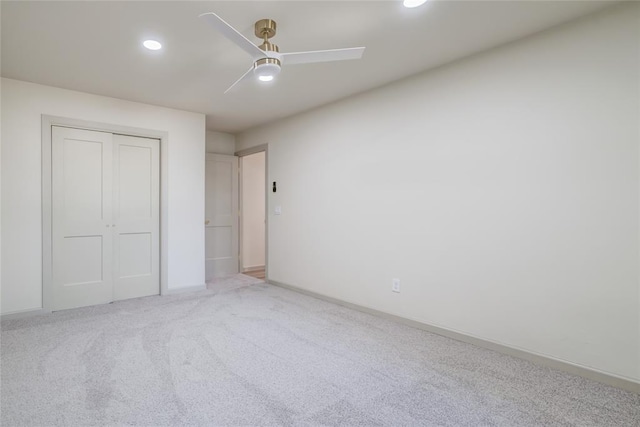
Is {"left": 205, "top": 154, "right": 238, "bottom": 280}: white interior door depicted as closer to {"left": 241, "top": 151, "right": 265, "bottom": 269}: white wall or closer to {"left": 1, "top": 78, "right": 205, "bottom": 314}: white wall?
{"left": 241, "top": 151, "right": 265, "bottom": 269}: white wall

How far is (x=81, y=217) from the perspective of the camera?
153 inches

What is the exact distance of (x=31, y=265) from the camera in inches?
140

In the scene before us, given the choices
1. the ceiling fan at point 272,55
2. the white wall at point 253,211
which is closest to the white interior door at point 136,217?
the white wall at point 253,211

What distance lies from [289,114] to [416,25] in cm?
256

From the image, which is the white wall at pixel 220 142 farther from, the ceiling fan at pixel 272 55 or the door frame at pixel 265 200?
the ceiling fan at pixel 272 55

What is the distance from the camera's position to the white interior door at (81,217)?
3.74 m

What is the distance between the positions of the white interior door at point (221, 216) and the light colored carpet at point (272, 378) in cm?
231

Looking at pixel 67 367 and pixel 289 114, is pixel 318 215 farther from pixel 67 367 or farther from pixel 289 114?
pixel 67 367

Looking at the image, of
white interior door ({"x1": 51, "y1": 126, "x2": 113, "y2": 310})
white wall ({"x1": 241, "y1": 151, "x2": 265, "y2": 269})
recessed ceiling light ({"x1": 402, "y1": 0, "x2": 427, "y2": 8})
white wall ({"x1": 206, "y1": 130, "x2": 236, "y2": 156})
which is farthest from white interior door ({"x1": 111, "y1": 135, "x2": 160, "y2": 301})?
recessed ceiling light ({"x1": 402, "y1": 0, "x2": 427, "y2": 8})

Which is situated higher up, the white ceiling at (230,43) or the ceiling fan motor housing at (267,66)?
the white ceiling at (230,43)

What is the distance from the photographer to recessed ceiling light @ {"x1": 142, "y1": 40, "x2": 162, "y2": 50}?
2.65 metres

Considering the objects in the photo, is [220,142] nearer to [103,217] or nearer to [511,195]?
[103,217]

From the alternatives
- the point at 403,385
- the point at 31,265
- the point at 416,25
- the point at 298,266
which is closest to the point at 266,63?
the point at 416,25

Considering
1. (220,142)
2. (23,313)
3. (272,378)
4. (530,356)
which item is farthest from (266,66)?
(220,142)
